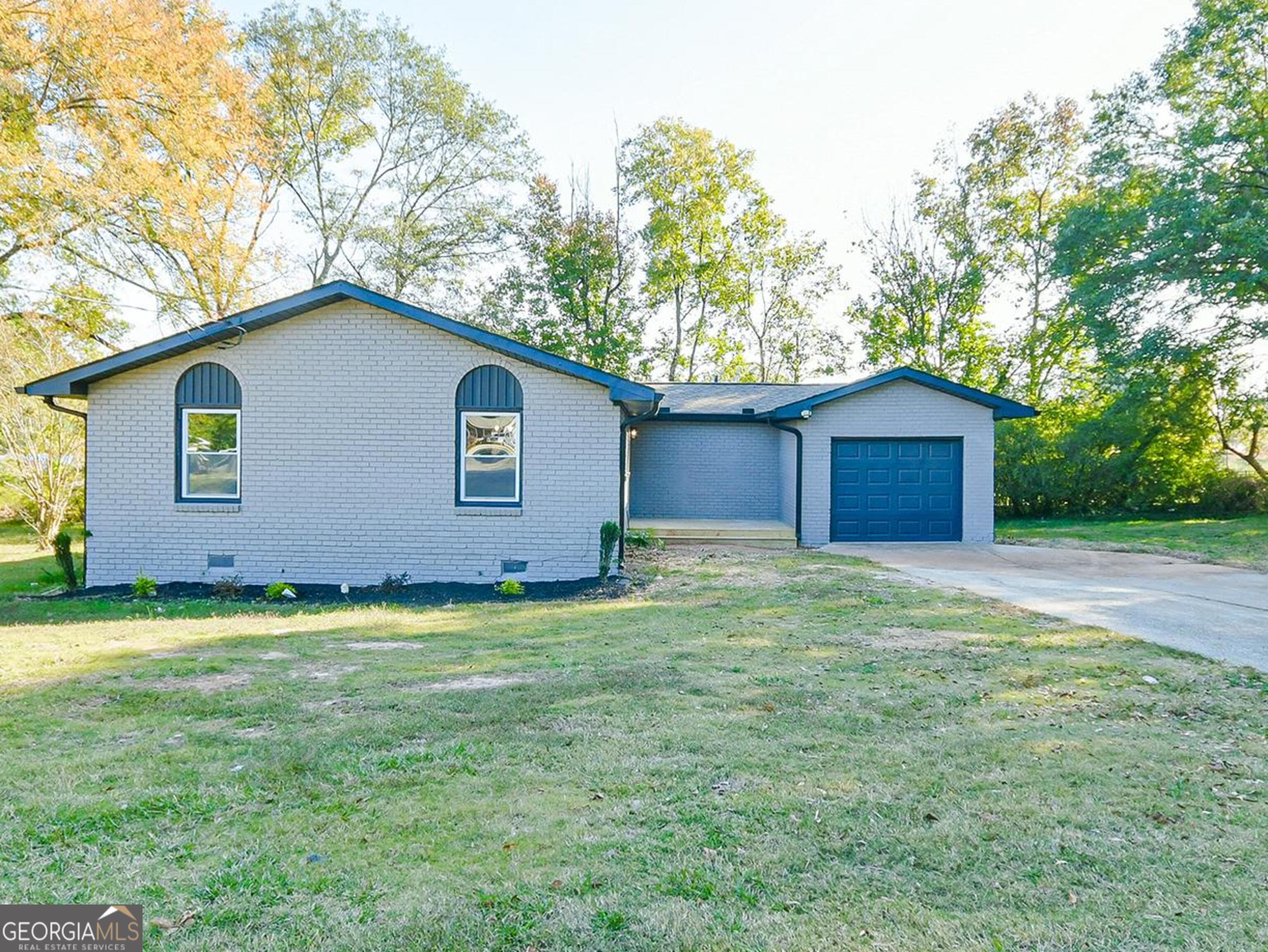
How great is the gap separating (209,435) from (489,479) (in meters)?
4.25

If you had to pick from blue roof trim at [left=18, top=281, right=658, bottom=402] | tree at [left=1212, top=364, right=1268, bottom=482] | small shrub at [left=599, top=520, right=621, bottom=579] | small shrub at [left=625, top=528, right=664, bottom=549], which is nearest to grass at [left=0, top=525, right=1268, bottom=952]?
small shrub at [left=599, top=520, right=621, bottom=579]

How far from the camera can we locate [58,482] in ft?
60.2

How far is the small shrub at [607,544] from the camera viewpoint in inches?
460

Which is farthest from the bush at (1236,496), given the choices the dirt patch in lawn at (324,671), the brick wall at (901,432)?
the dirt patch in lawn at (324,671)

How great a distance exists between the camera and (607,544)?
1177 cm

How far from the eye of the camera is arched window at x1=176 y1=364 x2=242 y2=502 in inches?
464

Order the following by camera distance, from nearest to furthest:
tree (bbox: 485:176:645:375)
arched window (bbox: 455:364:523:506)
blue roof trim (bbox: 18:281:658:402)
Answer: blue roof trim (bbox: 18:281:658:402)
arched window (bbox: 455:364:523:506)
tree (bbox: 485:176:645:375)

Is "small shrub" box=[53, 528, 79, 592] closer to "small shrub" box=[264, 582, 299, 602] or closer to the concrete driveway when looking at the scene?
"small shrub" box=[264, 582, 299, 602]

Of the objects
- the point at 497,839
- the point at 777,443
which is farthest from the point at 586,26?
the point at 497,839

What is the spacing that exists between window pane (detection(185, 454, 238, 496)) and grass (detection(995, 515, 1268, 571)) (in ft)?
51.2

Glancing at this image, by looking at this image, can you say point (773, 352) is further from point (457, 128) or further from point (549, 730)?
point (549, 730)

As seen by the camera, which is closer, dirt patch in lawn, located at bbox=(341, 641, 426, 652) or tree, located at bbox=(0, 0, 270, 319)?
dirt patch in lawn, located at bbox=(341, 641, 426, 652)

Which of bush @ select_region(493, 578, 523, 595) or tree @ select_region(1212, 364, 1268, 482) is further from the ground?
tree @ select_region(1212, 364, 1268, 482)

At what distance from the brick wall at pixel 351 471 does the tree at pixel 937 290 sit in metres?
23.7
